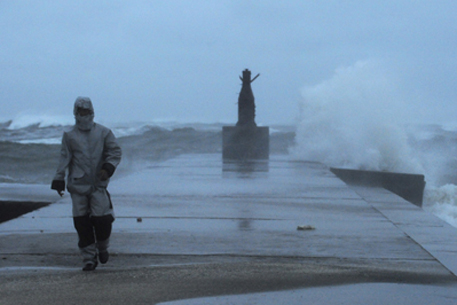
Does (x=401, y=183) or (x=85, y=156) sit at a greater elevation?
(x=85, y=156)

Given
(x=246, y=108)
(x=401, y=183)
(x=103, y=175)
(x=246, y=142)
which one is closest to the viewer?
(x=103, y=175)

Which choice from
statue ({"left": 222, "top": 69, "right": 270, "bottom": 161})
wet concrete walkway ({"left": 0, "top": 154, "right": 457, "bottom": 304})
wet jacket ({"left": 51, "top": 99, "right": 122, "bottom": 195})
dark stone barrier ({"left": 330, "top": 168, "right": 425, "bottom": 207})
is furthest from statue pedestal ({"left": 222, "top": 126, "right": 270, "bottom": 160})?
wet jacket ({"left": 51, "top": 99, "right": 122, "bottom": 195})

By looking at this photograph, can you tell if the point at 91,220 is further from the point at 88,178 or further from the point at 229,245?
the point at 229,245

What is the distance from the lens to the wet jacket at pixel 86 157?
469 cm

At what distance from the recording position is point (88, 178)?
470 cm

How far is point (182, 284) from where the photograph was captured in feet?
13.8

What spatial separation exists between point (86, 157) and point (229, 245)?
1.50 m

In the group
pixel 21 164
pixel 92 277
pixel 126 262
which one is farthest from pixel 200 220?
pixel 21 164

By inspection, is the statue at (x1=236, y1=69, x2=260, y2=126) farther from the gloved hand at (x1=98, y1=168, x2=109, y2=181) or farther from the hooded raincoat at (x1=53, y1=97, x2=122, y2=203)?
the gloved hand at (x1=98, y1=168, x2=109, y2=181)

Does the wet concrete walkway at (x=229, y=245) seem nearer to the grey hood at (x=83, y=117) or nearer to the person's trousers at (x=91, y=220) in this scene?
the person's trousers at (x=91, y=220)

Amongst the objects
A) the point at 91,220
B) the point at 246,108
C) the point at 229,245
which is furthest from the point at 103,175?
the point at 246,108

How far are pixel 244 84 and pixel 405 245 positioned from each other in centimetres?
1333

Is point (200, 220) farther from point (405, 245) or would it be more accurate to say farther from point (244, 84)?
point (244, 84)

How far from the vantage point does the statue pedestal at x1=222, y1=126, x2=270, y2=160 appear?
59.4 feet
